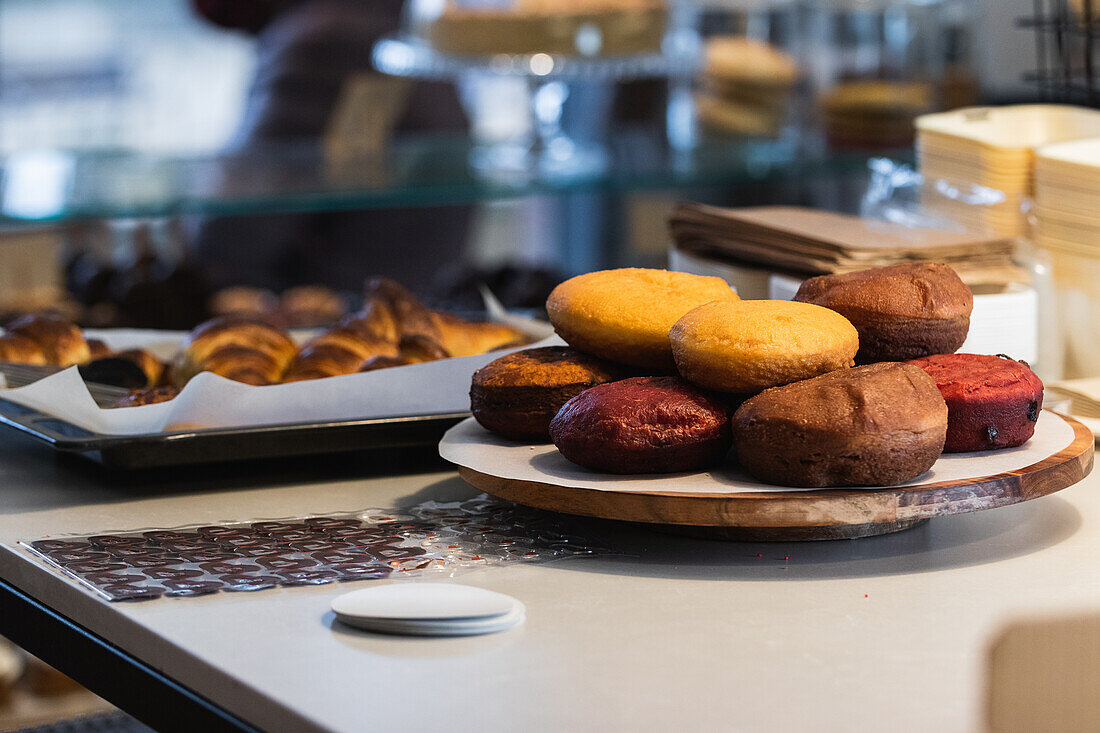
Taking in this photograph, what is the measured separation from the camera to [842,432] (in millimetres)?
642

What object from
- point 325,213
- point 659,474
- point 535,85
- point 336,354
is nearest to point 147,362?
point 336,354

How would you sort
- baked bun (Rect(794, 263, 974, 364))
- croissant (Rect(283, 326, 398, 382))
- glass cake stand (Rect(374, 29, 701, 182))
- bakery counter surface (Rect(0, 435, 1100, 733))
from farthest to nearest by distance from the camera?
glass cake stand (Rect(374, 29, 701, 182)) < croissant (Rect(283, 326, 398, 382)) < baked bun (Rect(794, 263, 974, 364)) < bakery counter surface (Rect(0, 435, 1100, 733))

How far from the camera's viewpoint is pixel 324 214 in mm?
3191

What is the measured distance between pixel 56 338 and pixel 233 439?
0.30 meters

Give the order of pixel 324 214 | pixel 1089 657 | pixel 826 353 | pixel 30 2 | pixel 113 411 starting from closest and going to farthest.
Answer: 1. pixel 1089 657
2. pixel 826 353
3. pixel 113 411
4. pixel 324 214
5. pixel 30 2

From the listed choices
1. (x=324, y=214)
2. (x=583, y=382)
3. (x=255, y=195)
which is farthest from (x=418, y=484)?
(x=324, y=214)

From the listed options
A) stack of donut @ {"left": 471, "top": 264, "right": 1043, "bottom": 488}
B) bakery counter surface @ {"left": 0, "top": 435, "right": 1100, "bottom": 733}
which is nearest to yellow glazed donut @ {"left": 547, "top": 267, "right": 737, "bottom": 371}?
stack of donut @ {"left": 471, "top": 264, "right": 1043, "bottom": 488}

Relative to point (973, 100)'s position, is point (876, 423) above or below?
below

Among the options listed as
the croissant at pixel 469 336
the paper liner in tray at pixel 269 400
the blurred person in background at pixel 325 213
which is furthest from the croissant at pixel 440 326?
the blurred person in background at pixel 325 213

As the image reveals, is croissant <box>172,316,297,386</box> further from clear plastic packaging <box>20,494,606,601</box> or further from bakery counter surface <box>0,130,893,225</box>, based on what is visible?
bakery counter surface <box>0,130,893,225</box>

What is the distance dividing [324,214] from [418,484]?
2.41m

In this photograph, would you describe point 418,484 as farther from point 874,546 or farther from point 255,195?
point 255,195

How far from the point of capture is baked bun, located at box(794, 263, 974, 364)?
75 centimetres

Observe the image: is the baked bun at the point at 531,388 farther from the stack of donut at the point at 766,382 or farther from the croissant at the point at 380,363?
the croissant at the point at 380,363
